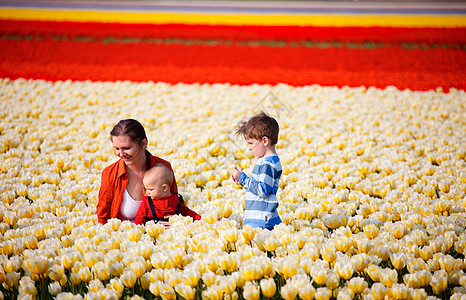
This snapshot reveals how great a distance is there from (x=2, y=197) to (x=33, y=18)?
15452mm

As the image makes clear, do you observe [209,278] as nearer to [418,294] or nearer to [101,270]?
[101,270]

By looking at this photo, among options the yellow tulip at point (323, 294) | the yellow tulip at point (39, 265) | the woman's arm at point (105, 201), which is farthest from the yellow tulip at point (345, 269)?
the woman's arm at point (105, 201)

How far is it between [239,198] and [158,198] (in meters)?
0.84

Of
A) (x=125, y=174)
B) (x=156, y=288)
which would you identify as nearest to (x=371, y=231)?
(x=156, y=288)

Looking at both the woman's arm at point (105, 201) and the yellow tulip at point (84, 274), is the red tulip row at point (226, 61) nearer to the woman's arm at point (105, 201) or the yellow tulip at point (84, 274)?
the woman's arm at point (105, 201)

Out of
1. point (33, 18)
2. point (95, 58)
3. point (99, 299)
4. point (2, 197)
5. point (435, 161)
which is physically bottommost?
point (99, 299)

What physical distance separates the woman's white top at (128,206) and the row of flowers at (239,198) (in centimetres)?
27

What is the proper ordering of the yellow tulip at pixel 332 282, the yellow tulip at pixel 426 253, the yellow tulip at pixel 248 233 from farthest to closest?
the yellow tulip at pixel 248 233 → the yellow tulip at pixel 426 253 → the yellow tulip at pixel 332 282

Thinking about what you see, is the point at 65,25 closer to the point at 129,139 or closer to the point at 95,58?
the point at 95,58

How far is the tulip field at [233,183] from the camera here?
227 cm

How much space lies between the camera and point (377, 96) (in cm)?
796

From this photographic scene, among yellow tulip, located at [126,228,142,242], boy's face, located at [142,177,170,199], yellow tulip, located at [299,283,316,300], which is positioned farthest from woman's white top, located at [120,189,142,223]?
yellow tulip, located at [299,283,316,300]

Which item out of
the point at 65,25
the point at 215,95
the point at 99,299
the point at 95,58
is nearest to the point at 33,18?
the point at 65,25

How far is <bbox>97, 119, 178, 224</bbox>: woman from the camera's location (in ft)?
10.7
